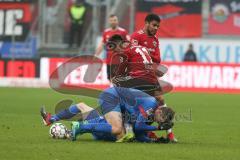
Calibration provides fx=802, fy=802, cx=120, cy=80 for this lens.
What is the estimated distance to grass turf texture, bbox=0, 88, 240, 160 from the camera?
1055 centimetres

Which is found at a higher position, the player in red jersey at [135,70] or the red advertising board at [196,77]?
the player in red jersey at [135,70]

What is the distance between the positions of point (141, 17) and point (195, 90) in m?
5.64

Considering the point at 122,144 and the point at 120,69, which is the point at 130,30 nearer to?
the point at 120,69

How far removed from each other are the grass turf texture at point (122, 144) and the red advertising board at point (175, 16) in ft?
43.7

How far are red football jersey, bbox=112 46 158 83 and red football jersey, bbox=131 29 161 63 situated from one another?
0.21m

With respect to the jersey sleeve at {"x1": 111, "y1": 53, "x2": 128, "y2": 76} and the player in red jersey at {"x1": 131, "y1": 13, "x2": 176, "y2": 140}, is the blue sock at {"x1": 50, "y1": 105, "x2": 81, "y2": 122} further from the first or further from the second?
the player in red jersey at {"x1": 131, "y1": 13, "x2": 176, "y2": 140}

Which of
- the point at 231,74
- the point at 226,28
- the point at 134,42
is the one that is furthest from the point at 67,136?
the point at 226,28

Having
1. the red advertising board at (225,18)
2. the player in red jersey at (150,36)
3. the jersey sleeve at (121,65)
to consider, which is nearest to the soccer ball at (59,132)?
the jersey sleeve at (121,65)

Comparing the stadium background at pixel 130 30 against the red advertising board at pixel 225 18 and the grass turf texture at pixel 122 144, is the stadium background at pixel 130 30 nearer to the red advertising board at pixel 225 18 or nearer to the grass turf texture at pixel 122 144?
the red advertising board at pixel 225 18

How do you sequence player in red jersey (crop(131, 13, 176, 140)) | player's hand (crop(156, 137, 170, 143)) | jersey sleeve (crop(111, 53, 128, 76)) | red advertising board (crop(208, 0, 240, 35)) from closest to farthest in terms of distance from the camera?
player's hand (crop(156, 137, 170, 143)) < jersey sleeve (crop(111, 53, 128, 76)) < player in red jersey (crop(131, 13, 176, 140)) < red advertising board (crop(208, 0, 240, 35))

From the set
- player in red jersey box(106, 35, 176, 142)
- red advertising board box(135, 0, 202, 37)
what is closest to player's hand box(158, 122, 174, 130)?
player in red jersey box(106, 35, 176, 142)

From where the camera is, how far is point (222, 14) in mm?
34594

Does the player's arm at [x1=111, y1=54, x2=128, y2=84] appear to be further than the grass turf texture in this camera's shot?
Yes

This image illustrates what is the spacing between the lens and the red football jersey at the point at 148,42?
13.3 metres
